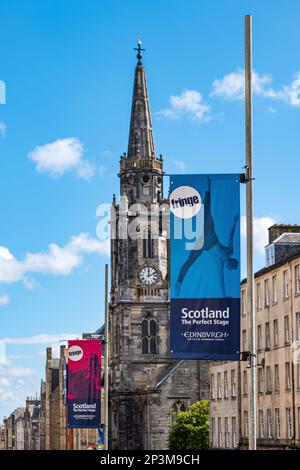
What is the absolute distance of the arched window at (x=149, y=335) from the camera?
361 feet

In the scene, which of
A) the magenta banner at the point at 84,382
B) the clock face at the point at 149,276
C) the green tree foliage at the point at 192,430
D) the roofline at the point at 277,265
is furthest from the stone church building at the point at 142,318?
the magenta banner at the point at 84,382

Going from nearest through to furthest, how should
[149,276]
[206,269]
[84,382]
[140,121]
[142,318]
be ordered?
[206,269] → [84,382] → [142,318] → [149,276] → [140,121]

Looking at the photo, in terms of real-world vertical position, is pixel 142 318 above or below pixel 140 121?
below

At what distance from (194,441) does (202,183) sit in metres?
69.2

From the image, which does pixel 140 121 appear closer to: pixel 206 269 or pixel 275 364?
pixel 275 364

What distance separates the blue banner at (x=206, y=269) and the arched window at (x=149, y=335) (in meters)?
94.7

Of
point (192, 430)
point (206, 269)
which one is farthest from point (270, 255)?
point (206, 269)

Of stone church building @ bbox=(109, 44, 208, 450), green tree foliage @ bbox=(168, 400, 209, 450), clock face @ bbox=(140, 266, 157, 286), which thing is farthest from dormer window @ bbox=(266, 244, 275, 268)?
clock face @ bbox=(140, 266, 157, 286)

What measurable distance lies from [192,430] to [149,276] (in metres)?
30.4

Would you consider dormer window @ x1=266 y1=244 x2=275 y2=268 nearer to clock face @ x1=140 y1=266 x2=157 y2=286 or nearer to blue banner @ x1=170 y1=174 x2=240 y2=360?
blue banner @ x1=170 y1=174 x2=240 y2=360

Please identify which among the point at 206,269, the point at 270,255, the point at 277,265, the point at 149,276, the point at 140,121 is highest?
the point at 140,121

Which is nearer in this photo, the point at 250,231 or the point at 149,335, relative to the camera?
the point at 250,231

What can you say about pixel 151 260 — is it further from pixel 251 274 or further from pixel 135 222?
pixel 251 274

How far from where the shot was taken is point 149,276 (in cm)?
11162
